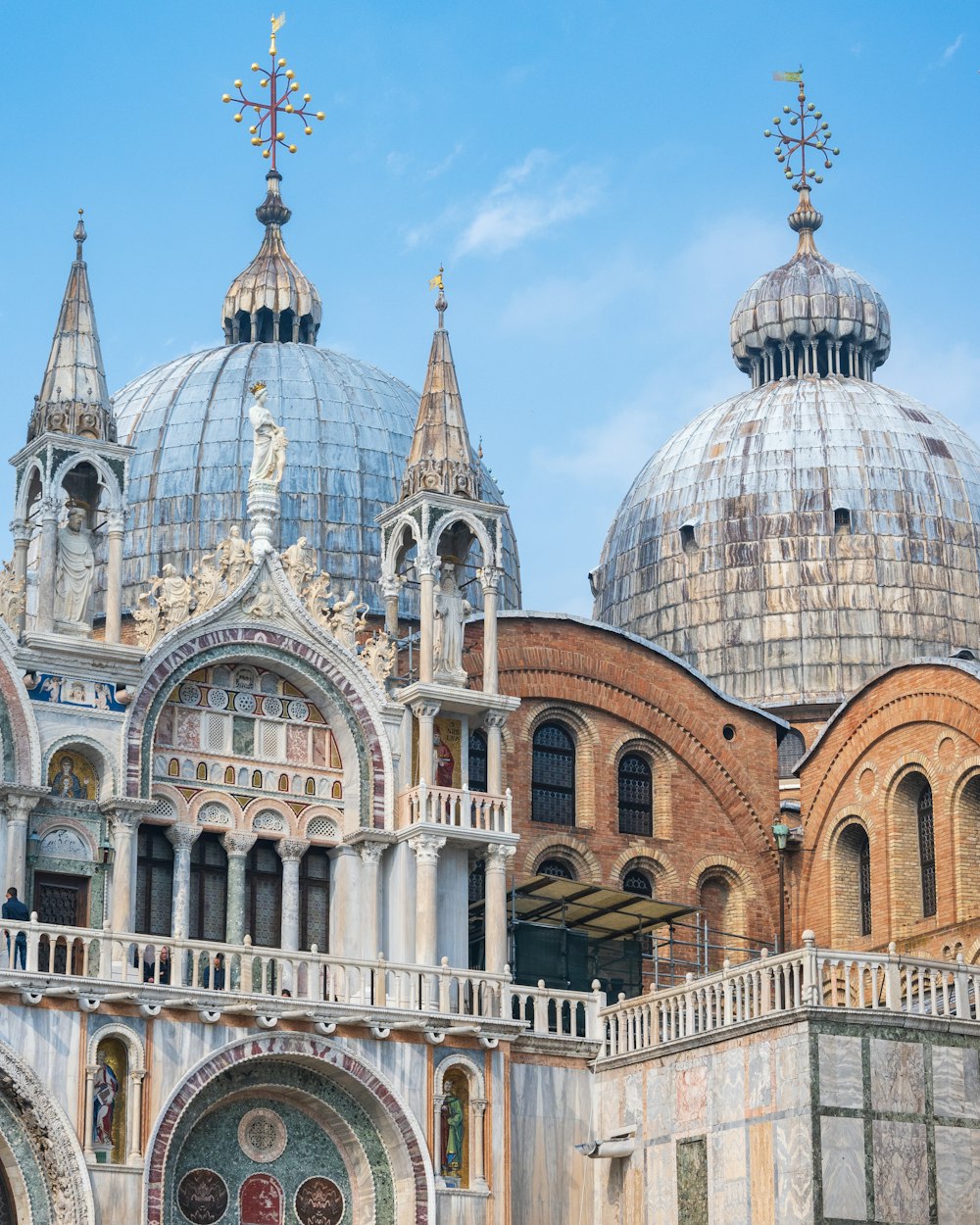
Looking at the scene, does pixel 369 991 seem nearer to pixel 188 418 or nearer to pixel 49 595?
pixel 49 595

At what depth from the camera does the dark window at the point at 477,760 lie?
130 ft

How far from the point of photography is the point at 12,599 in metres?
32.0

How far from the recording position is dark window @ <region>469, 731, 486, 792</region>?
39.6 metres

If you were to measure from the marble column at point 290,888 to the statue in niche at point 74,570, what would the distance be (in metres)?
3.97

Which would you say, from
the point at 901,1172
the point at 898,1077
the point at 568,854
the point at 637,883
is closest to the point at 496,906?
the point at 898,1077

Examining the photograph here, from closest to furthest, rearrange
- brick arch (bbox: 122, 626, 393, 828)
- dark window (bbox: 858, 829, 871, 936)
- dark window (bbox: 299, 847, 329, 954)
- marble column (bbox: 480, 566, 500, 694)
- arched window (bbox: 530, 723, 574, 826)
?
brick arch (bbox: 122, 626, 393, 828)
dark window (bbox: 299, 847, 329, 954)
marble column (bbox: 480, 566, 500, 694)
arched window (bbox: 530, 723, 574, 826)
dark window (bbox: 858, 829, 871, 936)

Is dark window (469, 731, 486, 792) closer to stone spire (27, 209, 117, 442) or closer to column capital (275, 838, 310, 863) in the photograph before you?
column capital (275, 838, 310, 863)

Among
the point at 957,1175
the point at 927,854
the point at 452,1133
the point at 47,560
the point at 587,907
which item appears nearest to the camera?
the point at 957,1175

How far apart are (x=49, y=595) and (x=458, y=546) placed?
6458 mm

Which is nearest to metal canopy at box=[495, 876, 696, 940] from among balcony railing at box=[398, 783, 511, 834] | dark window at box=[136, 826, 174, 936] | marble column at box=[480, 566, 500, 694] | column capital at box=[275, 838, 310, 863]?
balcony railing at box=[398, 783, 511, 834]

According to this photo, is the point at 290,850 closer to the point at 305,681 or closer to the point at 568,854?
the point at 305,681

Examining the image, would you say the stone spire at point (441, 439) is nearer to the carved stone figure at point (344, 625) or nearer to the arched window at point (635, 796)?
the carved stone figure at point (344, 625)

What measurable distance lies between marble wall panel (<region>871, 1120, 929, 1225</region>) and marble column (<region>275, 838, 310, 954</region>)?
8134mm

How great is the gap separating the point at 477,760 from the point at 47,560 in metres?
9.95
